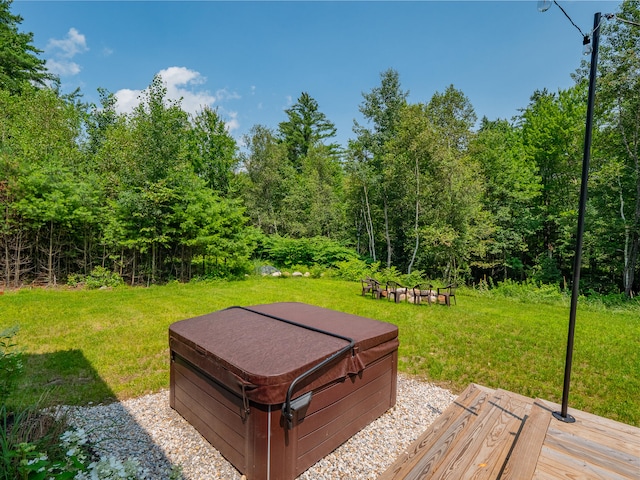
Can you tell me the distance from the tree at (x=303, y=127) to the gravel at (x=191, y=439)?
19243 millimetres

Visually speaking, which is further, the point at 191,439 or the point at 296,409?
the point at 191,439

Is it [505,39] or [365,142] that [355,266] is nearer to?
[365,142]

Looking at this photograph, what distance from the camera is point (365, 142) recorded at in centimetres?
1279

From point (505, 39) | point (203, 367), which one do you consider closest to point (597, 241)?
point (505, 39)

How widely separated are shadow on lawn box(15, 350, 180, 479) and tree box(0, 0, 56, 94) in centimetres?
1428

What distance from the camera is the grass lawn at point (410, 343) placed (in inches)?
129

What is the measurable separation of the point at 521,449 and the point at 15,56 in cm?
1998

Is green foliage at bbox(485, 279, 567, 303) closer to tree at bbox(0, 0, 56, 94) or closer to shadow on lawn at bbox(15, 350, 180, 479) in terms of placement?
shadow on lawn at bbox(15, 350, 180, 479)

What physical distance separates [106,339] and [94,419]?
2150 mm

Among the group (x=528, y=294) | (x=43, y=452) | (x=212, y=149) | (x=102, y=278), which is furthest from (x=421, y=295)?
A: (x=212, y=149)

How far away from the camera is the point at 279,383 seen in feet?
5.90

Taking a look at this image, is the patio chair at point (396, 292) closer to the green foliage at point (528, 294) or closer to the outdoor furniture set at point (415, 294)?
the outdoor furniture set at point (415, 294)

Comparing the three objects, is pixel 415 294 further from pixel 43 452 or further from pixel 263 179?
pixel 263 179

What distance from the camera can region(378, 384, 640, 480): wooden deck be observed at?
143 centimetres
